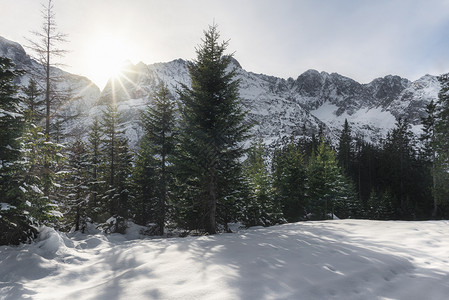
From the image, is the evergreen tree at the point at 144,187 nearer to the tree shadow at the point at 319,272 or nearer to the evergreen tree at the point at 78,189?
the evergreen tree at the point at 78,189

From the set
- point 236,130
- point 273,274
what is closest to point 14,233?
point 273,274

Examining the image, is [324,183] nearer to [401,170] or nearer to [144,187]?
[144,187]

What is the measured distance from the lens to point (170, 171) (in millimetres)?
13172

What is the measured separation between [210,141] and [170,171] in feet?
10.7

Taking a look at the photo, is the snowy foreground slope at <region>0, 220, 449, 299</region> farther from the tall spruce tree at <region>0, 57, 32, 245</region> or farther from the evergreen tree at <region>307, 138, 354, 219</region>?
the evergreen tree at <region>307, 138, 354, 219</region>

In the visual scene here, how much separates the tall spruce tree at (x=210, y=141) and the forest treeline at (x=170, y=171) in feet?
0.18

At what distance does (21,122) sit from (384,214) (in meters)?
43.9

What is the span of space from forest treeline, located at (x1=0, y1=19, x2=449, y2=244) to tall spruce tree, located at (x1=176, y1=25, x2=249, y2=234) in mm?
56

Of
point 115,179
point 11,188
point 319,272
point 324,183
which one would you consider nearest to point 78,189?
point 115,179

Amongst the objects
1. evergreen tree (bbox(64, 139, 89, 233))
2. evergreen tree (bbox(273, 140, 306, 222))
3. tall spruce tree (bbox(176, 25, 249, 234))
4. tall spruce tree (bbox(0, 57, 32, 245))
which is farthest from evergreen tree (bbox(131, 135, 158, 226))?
tall spruce tree (bbox(0, 57, 32, 245))

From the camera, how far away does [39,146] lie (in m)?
7.74

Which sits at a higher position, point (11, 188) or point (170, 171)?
point (170, 171)

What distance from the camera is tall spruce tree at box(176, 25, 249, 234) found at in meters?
11.9

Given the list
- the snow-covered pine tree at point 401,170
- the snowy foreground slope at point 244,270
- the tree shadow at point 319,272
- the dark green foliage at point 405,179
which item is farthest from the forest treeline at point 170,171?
the tree shadow at point 319,272
